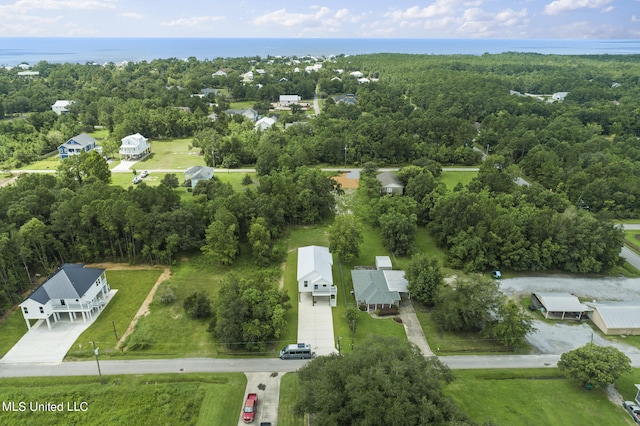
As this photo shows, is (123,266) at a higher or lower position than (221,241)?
lower

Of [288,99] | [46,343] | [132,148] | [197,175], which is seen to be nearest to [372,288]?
[46,343]

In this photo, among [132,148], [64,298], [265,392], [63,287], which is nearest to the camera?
[265,392]

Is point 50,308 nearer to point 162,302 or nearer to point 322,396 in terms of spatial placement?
point 162,302

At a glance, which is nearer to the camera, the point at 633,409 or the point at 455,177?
the point at 633,409

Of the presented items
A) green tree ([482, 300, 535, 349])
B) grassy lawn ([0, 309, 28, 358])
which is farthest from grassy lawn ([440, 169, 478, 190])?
grassy lawn ([0, 309, 28, 358])

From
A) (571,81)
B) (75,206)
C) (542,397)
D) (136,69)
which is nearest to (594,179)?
(542,397)

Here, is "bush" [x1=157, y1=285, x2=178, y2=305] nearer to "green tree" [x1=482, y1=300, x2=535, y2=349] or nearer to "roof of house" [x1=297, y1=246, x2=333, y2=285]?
"roof of house" [x1=297, y1=246, x2=333, y2=285]

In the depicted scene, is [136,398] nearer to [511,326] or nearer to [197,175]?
[511,326]
